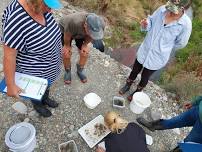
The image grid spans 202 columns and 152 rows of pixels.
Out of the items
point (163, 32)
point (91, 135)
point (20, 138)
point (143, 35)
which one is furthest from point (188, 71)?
point (20, 138)

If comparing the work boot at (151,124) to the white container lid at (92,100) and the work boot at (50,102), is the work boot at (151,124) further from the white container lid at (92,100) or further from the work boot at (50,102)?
the work boot at (50,102)

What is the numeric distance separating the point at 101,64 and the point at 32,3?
2.59m

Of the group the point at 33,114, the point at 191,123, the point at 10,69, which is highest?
the point at 10,69

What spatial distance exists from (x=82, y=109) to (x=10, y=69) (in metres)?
1.71

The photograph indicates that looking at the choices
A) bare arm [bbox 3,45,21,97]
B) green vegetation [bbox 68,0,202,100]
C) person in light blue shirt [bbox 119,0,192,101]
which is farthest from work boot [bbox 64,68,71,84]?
green vegetation [bbox 68,0,202,100]

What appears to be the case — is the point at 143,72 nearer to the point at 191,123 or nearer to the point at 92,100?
the point at 92,100

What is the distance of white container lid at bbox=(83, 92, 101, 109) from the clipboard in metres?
1.17

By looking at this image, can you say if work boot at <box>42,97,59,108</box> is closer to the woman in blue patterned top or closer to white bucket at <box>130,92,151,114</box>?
the woman in blue patterned top

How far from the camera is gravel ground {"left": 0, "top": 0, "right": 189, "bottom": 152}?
3969 millimetres

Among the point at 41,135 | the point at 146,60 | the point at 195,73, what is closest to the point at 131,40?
the point at 195,73

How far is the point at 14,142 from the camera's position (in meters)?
3.39

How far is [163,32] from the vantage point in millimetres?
3635

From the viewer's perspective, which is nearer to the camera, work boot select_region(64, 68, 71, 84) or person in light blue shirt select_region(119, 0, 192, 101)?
person in light blue shirt select_region(119, 0, 192, 101)

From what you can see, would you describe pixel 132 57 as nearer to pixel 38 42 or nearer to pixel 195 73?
pixel 195 73
